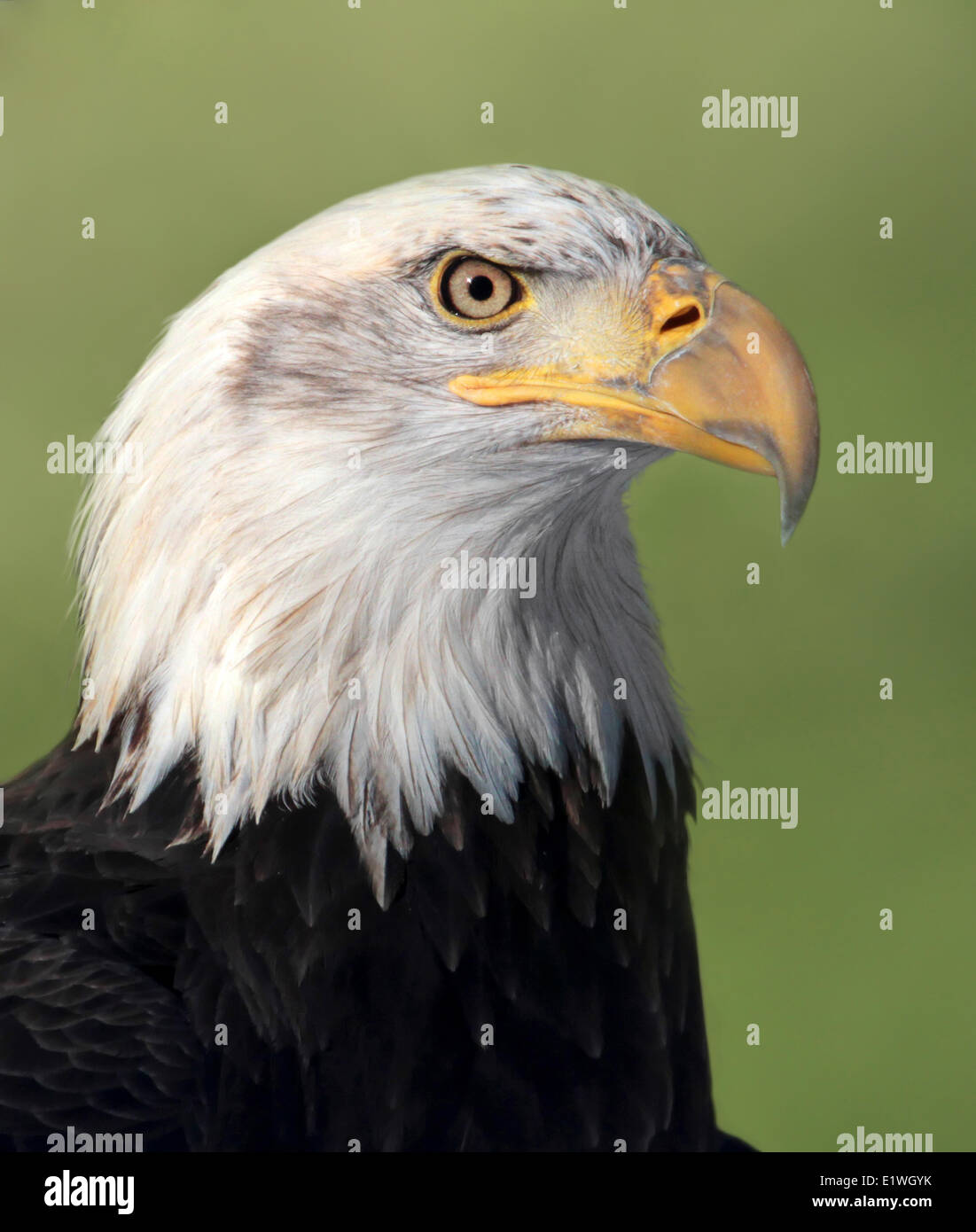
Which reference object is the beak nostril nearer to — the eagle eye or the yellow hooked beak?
the yellow hooked beak

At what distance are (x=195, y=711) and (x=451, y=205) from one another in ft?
1.53

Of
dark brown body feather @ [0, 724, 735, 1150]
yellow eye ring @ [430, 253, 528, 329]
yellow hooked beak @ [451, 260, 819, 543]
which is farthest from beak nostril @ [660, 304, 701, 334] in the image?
dark brown body feather @ [0, 724, 735, 1150]

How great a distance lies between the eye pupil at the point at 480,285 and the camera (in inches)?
42.2

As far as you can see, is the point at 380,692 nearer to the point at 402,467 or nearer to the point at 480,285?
the point at 402,467

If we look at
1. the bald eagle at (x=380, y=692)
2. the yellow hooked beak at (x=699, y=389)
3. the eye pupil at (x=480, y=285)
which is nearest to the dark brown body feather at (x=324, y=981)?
the bald eagle at (x=380, y=692)

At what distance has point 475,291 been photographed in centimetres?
107

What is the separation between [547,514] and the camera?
117 centimetres

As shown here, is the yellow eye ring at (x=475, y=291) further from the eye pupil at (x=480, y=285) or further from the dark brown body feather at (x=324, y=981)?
the dark brown body feather at (x=324, y=981)

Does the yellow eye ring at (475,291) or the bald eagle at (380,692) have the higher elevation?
the yellow eye ring at (475,291)

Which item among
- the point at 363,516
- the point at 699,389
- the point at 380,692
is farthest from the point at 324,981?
the point at 699,389

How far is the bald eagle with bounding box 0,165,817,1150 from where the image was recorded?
1069 millimetres

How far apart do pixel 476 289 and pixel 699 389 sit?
196mm

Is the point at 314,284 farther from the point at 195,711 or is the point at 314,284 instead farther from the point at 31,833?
the point at 31,833
